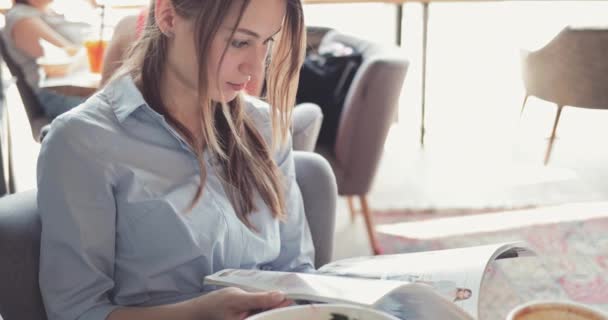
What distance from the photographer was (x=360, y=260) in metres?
0.76

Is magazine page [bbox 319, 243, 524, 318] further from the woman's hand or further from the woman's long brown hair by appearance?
the woman's long brown hair

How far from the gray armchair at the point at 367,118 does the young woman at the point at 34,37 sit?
92cm

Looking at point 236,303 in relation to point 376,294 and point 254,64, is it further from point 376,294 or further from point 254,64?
point 254,64

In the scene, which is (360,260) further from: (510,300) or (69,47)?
(69,47)

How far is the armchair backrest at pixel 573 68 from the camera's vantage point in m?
2.62

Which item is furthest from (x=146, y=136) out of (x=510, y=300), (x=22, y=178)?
(x=22, y=178)

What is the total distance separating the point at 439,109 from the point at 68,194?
9.66ft

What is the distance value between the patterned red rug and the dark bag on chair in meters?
0.47

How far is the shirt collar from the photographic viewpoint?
34.3 inches

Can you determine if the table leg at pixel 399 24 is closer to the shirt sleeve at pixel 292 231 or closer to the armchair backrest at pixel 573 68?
the armchair backrest at pixel 573 68

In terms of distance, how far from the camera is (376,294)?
556mm

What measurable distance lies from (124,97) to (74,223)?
20 cm

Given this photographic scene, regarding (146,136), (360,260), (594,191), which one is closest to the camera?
(360,260)

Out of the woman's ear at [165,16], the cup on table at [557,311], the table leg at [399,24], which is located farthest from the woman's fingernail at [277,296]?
the table leg at [399,24]
